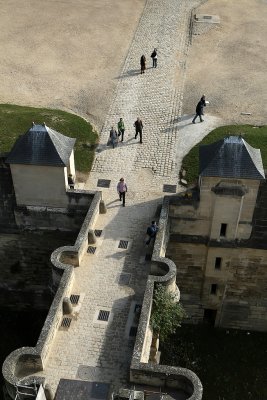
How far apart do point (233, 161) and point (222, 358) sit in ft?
38.5

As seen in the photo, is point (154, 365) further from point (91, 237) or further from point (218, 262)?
point (218, 262)

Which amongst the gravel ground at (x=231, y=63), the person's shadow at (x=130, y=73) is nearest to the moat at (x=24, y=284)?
the gravel ground at (x=231, y=63)

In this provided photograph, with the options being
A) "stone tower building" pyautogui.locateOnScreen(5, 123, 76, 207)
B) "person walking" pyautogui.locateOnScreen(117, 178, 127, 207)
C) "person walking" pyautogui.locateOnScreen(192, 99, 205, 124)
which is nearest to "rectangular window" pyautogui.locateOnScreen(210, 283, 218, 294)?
"person walking" pyautogui.locateOnScreen(117, 178, 127, 207)

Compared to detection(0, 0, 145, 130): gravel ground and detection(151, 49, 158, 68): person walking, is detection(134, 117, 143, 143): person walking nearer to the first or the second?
detection(0, 0, 145, 130): gravel ground

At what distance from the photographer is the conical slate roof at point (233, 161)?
70.1 feet

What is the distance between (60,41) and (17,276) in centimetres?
2246

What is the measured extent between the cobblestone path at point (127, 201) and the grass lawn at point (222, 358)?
7997 mm

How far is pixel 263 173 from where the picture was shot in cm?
2145

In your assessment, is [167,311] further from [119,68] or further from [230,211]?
[119,68]

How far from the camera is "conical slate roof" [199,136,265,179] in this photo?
21.4 metres

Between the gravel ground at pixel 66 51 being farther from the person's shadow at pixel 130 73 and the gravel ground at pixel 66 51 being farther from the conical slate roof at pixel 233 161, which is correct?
the conical slate roof at pixel 233 161

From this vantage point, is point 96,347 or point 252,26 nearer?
point 96,347

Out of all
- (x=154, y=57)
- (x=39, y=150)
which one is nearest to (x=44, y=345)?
(x=39, y=150)

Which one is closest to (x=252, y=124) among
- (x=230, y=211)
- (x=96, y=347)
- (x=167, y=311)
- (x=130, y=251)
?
(x=230, y=211)
